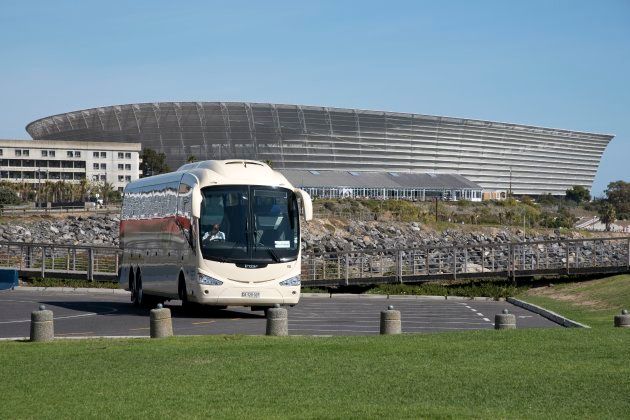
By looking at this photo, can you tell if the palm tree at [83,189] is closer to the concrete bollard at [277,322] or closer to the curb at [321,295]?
the curb at [321,295]

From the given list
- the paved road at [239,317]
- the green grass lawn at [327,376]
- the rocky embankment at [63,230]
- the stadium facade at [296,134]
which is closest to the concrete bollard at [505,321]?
the green grass lawn at [327,376]

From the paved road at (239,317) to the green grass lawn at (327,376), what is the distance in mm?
4090

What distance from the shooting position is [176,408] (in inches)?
480

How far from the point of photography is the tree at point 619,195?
169 m

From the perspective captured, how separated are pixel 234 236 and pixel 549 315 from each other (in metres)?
9.06

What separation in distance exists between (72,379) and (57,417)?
9.53 ft

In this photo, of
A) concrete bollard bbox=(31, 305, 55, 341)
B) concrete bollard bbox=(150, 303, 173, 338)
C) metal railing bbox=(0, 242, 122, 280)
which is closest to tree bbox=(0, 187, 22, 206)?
metal railing bbox=(0, 242, 122, 280)

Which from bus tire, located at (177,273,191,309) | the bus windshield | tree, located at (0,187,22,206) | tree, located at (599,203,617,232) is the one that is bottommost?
bus tire, located at (177,273,191,309)

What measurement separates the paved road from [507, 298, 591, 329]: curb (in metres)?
0.28

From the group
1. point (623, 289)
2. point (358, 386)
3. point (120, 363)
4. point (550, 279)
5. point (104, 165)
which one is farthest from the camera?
point (104, 165)

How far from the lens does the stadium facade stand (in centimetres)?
16088

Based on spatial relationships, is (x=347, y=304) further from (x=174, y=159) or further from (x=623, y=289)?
(x=174, y=159)

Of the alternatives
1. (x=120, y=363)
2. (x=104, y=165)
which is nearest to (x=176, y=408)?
(x=120, y=363)

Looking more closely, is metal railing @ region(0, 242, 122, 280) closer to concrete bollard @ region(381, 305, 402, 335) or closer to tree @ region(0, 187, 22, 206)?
concrete bollard @ region(381, 305, 402, 335)
